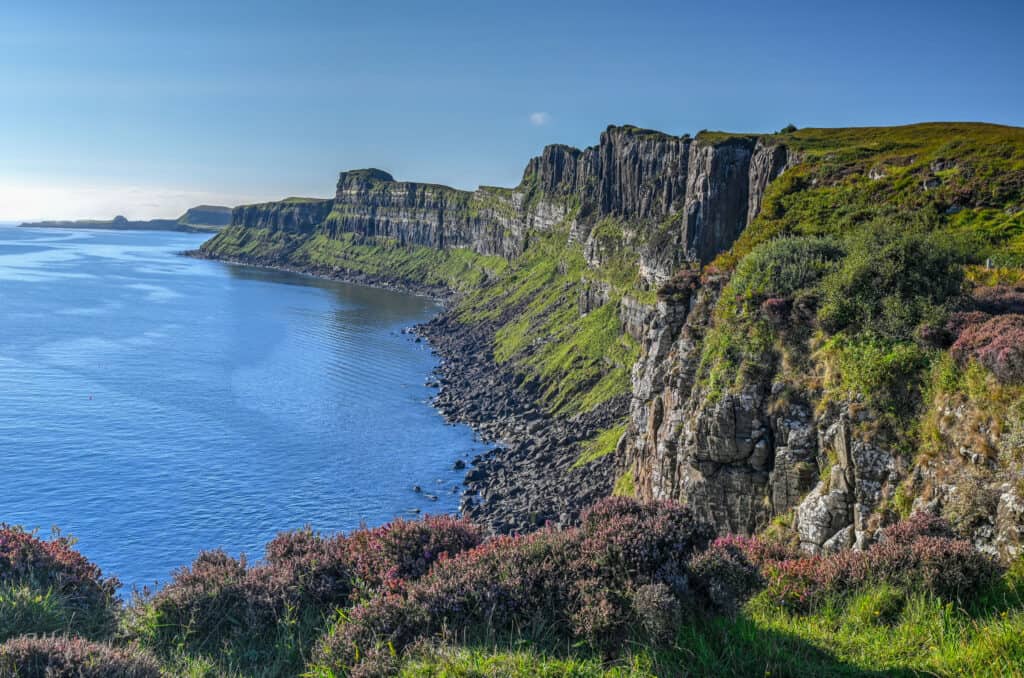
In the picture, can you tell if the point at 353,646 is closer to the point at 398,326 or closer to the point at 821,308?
the point at 821,308

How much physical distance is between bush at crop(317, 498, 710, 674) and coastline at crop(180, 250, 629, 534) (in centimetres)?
A: 1914

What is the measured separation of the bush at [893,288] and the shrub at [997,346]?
76.9 inches

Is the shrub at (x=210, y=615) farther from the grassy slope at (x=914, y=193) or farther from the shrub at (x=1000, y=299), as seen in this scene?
the grassy slope at (x=914, y=193)

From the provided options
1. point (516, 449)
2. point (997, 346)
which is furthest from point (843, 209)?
point (516, 449)

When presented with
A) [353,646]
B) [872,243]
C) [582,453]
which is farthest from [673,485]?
[582,453]

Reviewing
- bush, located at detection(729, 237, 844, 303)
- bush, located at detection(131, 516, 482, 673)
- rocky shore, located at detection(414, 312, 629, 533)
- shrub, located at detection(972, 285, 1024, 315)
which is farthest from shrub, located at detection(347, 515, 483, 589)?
rocky shore, located at detection(414, 312, 629, 533)

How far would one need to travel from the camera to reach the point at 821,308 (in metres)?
23.8

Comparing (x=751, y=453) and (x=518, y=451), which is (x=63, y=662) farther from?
(x=518, y=451)

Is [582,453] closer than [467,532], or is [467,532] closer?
[467,532]

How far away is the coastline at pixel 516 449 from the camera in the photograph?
53844 mm

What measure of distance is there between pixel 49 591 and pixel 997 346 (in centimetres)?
2369

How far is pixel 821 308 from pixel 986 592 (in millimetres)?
13753

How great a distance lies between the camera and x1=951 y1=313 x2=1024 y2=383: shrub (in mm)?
16559

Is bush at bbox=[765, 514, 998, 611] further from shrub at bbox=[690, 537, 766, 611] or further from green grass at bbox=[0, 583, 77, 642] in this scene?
green grass at bbox=[0, 583, 77, 642]
